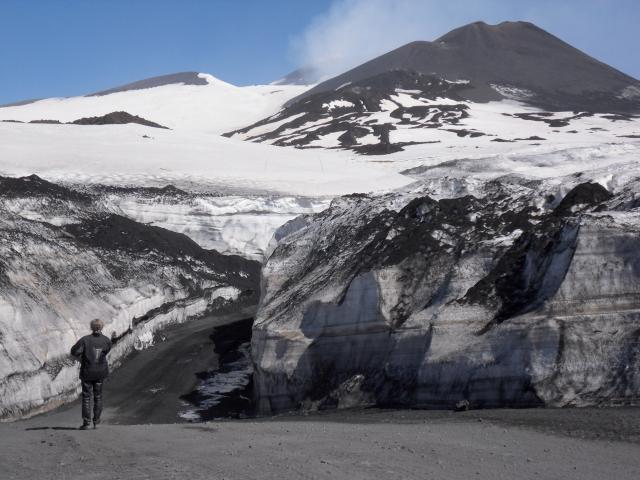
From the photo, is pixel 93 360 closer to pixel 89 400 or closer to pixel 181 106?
pixel 89 400

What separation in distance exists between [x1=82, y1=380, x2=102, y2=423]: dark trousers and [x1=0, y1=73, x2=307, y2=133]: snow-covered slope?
4436 inches

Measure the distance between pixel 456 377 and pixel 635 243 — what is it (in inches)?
111

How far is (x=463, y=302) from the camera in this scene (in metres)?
13.9

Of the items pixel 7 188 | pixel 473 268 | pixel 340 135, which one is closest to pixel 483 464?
pixel 473 268

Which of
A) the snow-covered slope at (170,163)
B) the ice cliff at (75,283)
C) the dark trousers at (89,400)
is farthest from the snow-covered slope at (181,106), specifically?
the dark trousers at (89,400)

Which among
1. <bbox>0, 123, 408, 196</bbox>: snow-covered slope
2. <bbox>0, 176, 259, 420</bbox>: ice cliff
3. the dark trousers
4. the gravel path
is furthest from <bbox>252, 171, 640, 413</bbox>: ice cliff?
<bbox>0, 123, 408, 196</bbox>: snow-covered slope

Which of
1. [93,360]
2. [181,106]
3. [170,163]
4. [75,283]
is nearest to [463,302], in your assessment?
[93,360]

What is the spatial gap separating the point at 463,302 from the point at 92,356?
212 inches

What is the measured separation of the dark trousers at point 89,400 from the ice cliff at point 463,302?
436 centimetres

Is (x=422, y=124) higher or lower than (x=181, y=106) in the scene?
lower

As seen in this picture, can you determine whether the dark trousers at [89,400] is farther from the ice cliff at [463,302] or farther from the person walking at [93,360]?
the ice cliff at [463,302]

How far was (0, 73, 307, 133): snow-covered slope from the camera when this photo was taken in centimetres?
13212

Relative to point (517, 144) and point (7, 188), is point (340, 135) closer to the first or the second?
point (517, 144)

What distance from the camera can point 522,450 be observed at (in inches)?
353
